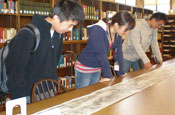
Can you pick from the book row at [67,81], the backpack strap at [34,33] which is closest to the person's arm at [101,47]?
the backpack strap at [34,33]

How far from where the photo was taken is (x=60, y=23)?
1.46 metres

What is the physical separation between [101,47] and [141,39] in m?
1.27

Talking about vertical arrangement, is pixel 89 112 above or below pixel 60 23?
below

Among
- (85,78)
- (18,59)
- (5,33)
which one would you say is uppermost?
(5,33)

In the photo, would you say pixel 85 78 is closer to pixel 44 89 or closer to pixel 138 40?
pixel 44 89

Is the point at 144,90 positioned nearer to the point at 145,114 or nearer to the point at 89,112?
the point at 145,114

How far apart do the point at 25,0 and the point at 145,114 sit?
319 cm

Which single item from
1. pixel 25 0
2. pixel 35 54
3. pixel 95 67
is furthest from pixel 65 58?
pixel 35 54

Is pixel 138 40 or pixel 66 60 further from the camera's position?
pixel 66 60

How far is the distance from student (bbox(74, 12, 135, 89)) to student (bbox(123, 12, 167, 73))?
0.61m

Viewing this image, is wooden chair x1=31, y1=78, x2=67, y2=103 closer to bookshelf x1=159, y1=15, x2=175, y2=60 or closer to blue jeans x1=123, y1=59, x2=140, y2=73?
blue jeans x1=123, y1=59, x2=140, y2=73

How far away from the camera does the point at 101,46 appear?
194cm

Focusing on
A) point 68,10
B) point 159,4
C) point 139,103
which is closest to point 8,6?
point 68,10

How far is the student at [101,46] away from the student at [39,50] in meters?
0.43
